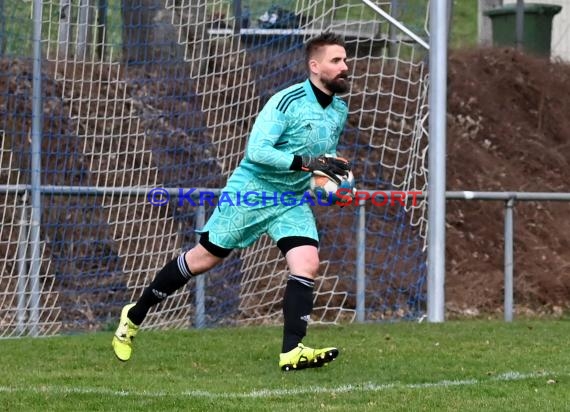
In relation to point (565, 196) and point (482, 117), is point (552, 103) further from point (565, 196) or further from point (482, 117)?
point (565, 196)

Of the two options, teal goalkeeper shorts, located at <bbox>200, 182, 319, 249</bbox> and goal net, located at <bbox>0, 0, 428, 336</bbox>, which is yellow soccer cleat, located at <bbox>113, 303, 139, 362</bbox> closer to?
teal goalkeeper shorts, located at <bbox>200, 182, 319, 249</bbox>

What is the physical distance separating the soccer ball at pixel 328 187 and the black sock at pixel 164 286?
892mm

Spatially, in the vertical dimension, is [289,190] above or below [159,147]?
above

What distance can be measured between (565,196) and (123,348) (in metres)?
5.04

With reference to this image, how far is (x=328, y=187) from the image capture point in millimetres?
7566

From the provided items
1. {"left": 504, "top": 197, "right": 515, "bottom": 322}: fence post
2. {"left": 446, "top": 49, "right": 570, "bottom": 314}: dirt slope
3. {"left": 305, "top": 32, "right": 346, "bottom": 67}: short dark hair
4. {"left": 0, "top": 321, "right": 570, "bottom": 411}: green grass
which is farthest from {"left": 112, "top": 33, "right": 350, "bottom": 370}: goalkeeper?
{"left": 446, "top": 49, "right": 570, "bottom": 314}: dirt slope

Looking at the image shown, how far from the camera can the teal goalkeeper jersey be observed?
757 cm

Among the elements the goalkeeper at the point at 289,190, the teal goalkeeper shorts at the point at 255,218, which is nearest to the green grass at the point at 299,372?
the goalkeeper at the point at 289,190

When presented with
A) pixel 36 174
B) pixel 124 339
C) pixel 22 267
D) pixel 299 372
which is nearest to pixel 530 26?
pixel 36 174

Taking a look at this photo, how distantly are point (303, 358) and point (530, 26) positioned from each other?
12.9m

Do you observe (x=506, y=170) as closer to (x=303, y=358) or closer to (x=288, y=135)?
(x=288, y=135)

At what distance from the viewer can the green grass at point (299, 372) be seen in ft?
20.8

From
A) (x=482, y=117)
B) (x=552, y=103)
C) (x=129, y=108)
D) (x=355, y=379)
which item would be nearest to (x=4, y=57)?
(x=129, y=108)

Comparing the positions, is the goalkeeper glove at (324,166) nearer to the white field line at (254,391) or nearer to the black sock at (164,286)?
the black sock at (164,286)
